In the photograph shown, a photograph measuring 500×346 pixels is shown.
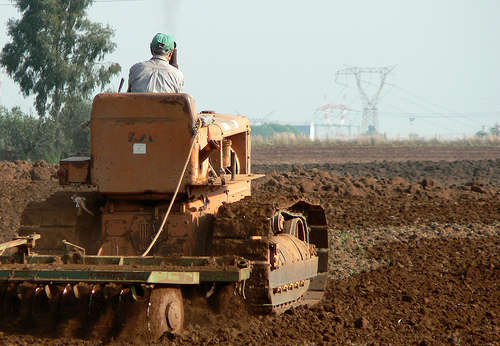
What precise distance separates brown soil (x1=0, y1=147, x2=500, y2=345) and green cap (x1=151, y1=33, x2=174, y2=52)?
6.37ft

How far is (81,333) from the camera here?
8852 mm

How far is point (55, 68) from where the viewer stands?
45.2m

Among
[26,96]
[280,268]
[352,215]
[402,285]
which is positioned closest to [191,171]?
[280,268]

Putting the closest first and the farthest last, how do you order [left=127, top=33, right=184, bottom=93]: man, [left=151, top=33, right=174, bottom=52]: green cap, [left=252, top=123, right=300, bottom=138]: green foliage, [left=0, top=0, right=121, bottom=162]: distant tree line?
1. [left=127, top=33, right=184, bottom=93]: man
2. [left=151, top=33, right=174, bottom=52]: green cap
3. [left=0, top=0, right=121, bottom=162]: distant tree line
4. [left=252, top=123, right=300, bottom=138]: green foliage

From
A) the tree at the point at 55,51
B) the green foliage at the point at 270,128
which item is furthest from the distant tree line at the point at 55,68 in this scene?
the green foliage at the point at 270,128

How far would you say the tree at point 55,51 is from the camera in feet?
148

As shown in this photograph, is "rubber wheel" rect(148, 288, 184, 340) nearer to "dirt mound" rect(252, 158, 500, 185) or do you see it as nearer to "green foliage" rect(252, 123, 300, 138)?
"dirt mound" rect(252, 158, 500, 185)

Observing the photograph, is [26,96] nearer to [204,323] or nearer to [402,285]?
[402,285]

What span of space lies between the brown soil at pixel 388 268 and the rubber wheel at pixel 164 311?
0.20m

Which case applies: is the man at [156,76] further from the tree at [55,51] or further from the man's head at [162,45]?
the tree at [55,51]

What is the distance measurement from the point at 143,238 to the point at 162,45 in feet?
6.91

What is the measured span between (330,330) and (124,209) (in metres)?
2.41

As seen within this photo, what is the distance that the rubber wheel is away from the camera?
849cm

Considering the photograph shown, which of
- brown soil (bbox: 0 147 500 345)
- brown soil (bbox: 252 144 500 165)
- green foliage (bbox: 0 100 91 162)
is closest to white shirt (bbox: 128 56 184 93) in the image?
brown soil (bbox: 0 147 500 345)
